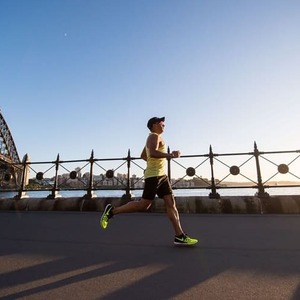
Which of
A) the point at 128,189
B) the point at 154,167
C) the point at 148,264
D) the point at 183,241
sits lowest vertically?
the point at 148,264

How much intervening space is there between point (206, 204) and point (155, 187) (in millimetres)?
3538

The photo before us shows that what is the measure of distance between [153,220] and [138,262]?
9.99 feet

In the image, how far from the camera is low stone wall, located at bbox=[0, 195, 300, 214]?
6309mm

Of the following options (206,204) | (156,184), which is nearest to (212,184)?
(206,204)

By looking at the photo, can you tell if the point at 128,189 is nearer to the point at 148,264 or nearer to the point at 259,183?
the point at 259,183

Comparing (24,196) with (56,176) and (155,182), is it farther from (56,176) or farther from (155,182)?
(155,182)

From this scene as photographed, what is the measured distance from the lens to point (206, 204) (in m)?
6.70

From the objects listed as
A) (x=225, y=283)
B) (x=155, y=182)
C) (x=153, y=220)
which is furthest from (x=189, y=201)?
(x=225, y=283)

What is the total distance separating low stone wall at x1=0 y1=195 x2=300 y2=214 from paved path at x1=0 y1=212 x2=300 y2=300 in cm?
183

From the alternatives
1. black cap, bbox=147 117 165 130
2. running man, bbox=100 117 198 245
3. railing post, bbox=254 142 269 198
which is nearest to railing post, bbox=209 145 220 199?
railing post, bbox=254 142 269 198

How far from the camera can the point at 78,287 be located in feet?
6.49

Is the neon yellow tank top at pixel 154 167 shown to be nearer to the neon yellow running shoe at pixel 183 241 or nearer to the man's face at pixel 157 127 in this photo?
the man's face at pixel 157 127

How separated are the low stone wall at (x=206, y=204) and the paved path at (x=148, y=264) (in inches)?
72.0

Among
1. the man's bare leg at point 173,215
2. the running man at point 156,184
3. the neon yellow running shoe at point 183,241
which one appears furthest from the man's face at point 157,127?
the neon yellow running shoe at point 183,241
